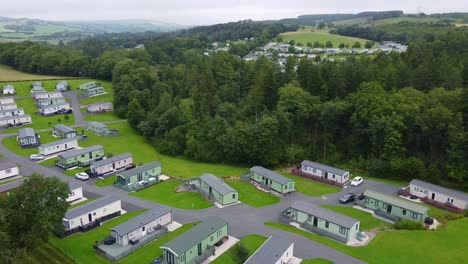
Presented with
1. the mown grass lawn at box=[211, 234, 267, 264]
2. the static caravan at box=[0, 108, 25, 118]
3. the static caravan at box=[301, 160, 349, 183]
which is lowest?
the mown grass lawn at box=[211, 234, 267, 264]

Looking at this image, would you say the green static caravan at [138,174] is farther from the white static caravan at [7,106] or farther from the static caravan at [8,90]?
the static caravan at [8,90]

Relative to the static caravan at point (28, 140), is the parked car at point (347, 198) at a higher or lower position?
lower

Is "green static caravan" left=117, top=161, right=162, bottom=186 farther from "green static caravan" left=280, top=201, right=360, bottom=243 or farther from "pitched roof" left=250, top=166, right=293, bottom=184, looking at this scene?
"green static caravan" left=280, top=201, right=360, bottom=243

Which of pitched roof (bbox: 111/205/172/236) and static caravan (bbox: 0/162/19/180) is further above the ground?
pitched roof (bbox: 111/205/172/236)

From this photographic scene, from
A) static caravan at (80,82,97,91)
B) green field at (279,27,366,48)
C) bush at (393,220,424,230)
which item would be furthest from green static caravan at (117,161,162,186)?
green field at (279,27,366,48)

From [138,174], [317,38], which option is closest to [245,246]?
[138,174]

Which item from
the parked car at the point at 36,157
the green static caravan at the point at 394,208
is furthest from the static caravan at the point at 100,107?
the green static caravan at the point at 394,208
